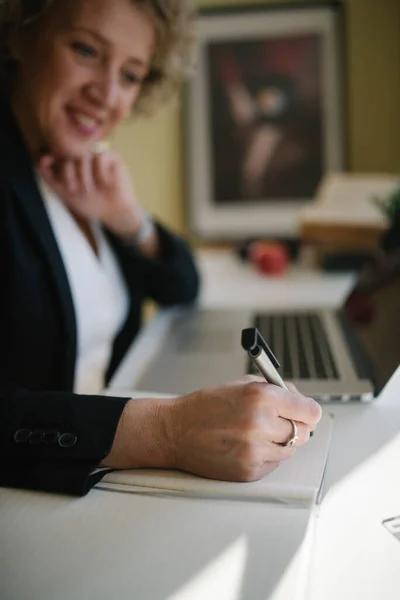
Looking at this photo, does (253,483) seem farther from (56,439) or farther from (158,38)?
(158,38)

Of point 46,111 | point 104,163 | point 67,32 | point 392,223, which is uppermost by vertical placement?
point 67,32

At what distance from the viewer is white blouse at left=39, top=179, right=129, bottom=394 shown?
98 centimetres

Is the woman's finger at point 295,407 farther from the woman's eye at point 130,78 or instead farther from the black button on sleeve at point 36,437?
the woman's eye at point 130,78

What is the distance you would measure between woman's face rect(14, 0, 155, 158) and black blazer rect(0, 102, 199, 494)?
0.06 meters

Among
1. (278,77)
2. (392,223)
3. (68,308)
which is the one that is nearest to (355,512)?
(68,308)

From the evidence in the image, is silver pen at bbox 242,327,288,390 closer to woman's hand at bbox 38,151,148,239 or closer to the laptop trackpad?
the laptop trackpad

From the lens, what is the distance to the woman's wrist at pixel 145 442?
562 mm

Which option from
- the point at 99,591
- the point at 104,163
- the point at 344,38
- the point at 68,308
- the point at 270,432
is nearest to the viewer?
the point at 99,591

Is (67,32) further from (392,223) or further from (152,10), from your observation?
(392,223)

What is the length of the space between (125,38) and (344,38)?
126 cm

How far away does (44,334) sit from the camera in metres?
0.87

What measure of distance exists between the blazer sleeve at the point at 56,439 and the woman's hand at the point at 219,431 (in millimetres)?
18

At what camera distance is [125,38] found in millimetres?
963

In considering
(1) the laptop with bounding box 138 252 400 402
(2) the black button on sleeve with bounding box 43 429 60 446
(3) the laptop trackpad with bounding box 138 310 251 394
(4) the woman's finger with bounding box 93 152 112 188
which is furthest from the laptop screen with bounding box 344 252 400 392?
(4) the woman's finger with bounding box 93 152 112 188
